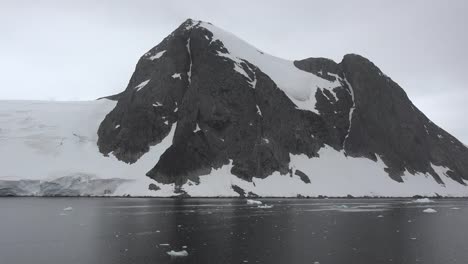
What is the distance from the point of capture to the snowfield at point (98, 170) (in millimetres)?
98625

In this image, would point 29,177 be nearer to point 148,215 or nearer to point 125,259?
point 148,215

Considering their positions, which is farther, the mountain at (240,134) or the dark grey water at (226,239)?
the mountain at (240,134)

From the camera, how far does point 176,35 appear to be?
140 meters

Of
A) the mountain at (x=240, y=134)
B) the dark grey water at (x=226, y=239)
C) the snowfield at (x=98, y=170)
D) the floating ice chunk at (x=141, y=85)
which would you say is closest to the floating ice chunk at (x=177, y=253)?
the dark grey water at (x=226, y=239)

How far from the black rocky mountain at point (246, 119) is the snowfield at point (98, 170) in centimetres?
311

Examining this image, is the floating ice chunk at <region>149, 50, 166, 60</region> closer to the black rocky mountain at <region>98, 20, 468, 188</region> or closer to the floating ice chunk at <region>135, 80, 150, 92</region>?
the black rocky mountain at <region>98, 20, 468, 188</region>

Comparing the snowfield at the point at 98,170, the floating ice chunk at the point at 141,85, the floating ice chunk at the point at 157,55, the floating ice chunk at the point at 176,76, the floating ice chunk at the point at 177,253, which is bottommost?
the floating ice chunk at the point at 177,253

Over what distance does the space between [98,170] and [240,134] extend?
37.0 metres

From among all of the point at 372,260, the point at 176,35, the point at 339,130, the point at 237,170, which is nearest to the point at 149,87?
the point at 176,35

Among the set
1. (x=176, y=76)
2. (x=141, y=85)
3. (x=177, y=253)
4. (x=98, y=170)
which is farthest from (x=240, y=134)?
(x=177, y=253)

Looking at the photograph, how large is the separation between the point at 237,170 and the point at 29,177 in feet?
153

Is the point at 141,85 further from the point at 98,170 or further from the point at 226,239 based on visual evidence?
the point at 226,239

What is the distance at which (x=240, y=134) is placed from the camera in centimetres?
11825

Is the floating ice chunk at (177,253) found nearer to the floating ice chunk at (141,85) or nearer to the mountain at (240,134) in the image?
the mountain at (240,134)
